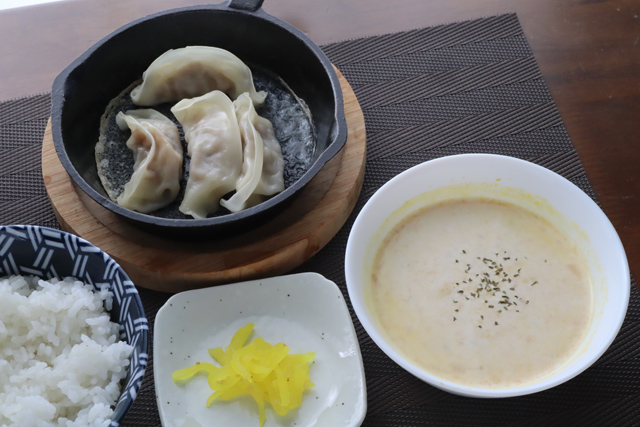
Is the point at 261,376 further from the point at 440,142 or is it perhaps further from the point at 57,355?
the point at 440,142

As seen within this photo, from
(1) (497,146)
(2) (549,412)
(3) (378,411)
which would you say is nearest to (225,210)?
(3) (378,411)

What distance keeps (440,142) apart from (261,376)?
99 cm

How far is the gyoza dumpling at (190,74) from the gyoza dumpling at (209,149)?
80 millimetres

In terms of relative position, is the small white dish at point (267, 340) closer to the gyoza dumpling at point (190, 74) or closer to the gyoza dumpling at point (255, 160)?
the gyoza dumpling at point (255, 160)

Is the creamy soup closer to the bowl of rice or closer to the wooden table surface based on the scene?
the wooden table surface

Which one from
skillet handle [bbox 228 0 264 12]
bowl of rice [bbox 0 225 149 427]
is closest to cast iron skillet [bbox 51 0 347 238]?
skillet handle [bbox 228 0 264 12]

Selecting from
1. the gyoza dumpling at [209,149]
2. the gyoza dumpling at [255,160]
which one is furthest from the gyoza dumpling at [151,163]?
the gyoza dumpling at [255,160]

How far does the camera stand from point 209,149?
6.49 feet

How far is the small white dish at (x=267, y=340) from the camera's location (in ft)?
5.11

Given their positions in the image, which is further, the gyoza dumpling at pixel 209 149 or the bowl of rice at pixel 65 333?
the gyoza dumpling at pixel 209 149

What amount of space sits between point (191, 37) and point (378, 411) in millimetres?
1331

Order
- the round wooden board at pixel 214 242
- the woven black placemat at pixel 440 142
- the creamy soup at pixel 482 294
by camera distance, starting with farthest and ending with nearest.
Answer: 1. the round wooden board at pixel 214 242
2. the woven black placemat at pixel 440 142
3. the creamy soup at pixel 482 294

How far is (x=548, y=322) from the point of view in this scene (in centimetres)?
157

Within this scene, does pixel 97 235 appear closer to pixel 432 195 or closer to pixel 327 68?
pixel 327 68
